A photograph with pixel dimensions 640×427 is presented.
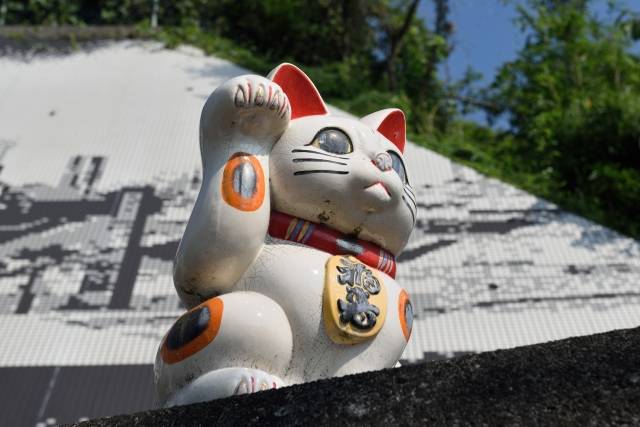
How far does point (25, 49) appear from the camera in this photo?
1170 cm

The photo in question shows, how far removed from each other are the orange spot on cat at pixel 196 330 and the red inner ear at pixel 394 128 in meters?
1.09

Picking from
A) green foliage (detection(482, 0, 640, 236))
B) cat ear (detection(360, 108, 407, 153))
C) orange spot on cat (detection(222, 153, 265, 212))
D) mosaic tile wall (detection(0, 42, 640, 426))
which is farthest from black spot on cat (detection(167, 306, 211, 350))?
green foliage (detection(482, 0, 640, 236))

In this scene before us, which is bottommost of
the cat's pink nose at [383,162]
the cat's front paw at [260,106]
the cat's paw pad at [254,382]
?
the cat's paw pad at [254,382]

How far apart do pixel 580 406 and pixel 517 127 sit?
982 cm

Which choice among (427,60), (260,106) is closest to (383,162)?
(260,106)

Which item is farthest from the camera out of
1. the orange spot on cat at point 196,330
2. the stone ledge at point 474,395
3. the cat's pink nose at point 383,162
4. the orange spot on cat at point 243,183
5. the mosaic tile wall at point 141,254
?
the mosaic tile wall at point 141,254

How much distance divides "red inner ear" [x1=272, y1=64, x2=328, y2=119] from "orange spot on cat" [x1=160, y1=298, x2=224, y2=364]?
34.1 inches

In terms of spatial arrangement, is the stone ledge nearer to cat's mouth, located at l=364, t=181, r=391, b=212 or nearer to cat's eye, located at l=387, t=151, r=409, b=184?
cat's mouth, located at l=364, t=181, r=391, b=212

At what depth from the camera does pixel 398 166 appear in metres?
3.57

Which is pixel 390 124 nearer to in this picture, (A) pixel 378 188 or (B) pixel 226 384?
(A) pixel 378 188

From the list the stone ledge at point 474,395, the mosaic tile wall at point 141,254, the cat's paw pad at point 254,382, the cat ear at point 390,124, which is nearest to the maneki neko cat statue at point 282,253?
the cat's paw pad at point 254,382

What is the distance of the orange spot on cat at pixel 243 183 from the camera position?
320 centimetres

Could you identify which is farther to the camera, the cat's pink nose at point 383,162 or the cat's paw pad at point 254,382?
the cat's pink nose at point 383,162

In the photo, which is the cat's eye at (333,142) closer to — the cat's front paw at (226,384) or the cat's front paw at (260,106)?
the cat's front paw at (260,106)
